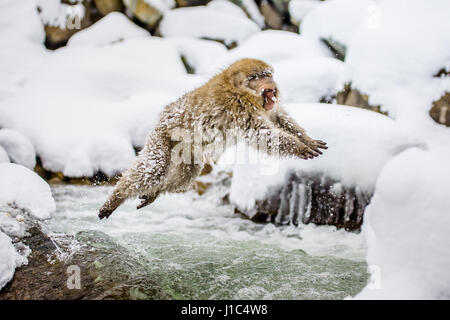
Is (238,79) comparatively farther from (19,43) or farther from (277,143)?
(19,43)

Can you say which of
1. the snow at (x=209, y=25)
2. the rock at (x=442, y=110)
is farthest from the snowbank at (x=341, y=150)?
the snow at (x=209, y=25)

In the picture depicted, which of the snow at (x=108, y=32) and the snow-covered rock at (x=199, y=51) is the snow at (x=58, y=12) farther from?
the snow-covered rock at (x=199, y=51)

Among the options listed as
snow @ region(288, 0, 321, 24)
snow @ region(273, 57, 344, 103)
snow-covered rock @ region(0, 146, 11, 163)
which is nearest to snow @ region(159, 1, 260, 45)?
snow @ region(288, 0, 321, 24)

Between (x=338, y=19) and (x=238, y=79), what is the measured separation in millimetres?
5184

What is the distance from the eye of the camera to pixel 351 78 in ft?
14.2

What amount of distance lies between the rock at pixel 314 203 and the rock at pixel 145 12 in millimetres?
6702

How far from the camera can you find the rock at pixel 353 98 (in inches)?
158

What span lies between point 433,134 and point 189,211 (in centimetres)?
299

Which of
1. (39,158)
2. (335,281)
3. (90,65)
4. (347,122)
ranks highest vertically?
(347,122)

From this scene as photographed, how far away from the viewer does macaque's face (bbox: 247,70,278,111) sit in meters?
2.25

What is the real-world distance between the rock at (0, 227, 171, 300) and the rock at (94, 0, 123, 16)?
7875 millimetres

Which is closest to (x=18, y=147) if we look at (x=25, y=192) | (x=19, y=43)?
(x=25, y=192)
